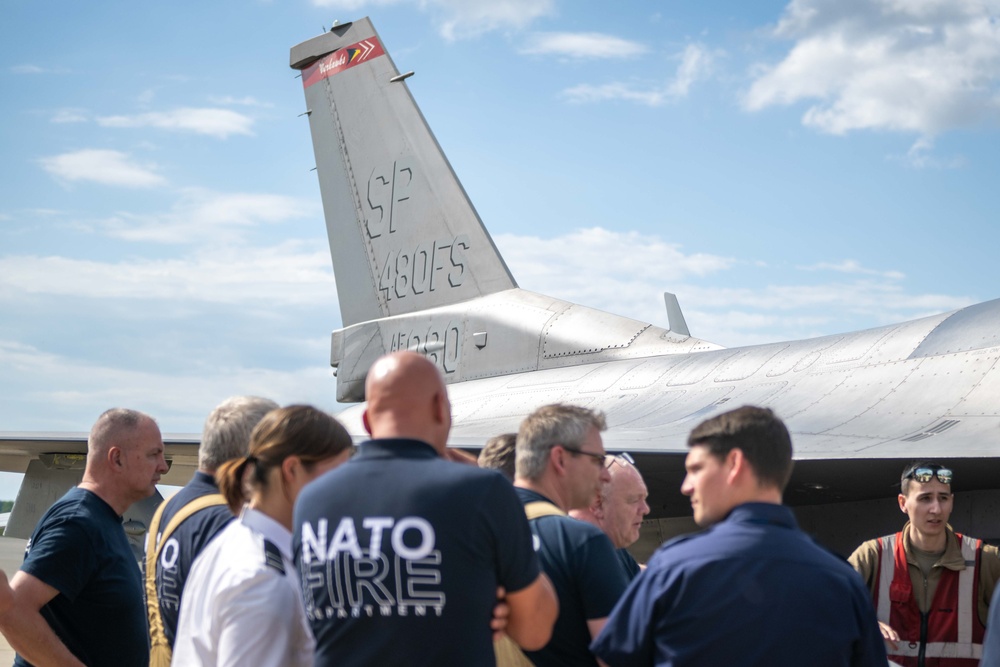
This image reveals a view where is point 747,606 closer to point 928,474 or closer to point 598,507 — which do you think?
point 598,507

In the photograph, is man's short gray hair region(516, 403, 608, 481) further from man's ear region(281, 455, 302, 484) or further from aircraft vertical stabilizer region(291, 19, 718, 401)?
aircraft vertical stabilizer region(291, 19, 718, 401)

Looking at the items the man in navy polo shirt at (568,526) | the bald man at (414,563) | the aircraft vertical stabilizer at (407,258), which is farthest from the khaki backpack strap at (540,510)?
the aircraft vertical stabilizer at (407,258)

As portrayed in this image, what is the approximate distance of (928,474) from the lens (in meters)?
3.98

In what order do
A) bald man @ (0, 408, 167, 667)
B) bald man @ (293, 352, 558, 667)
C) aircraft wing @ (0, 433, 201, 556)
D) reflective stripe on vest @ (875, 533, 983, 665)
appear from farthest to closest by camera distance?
1. aircraft wing @ (0, 433, 201, 556)
2. reflective stripe on vest @ (875, 533, 983, 665)
3. bald man @ (0, 408, 167, 667)
4. bald man @ (293, 352, 558, 667)

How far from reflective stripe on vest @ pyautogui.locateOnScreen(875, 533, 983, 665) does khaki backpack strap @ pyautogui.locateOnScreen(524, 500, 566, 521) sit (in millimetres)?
1933

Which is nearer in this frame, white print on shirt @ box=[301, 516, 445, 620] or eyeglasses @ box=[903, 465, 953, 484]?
white print on shirt @ box=[301, 516, 445, 620]

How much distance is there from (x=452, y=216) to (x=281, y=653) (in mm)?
9061

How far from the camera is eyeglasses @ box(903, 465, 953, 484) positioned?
3963 mm

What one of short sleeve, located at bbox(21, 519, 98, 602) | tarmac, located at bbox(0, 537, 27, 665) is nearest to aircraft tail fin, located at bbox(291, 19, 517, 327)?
tarmac, located at bbox(0, 537, 27, 665)

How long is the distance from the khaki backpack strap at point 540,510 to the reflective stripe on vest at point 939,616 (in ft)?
6.34

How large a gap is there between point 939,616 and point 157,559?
2.89 m

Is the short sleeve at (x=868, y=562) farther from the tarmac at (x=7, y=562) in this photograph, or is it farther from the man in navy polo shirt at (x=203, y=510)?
the tarmac at (x=7, y=562)

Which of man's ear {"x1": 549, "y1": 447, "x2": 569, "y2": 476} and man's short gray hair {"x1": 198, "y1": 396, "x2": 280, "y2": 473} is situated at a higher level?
man's short gray hair {"x1": 198, "y1": 396, "x2": 280, "y2": 473}

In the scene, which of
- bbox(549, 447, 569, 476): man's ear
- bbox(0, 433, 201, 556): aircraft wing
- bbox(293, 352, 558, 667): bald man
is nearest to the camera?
bbox(293, 352, 558, 667): bald man
